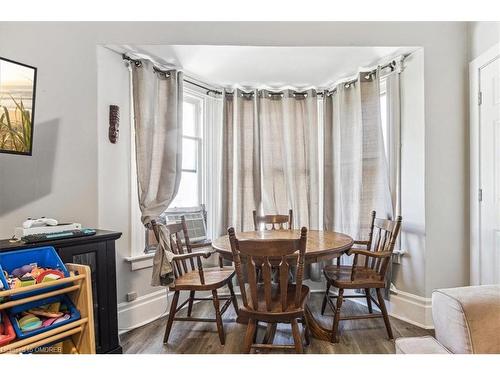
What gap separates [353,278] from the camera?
2.00m

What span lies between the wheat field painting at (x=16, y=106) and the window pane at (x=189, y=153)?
1345 mm

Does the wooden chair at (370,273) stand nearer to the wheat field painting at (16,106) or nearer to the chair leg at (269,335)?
the chair leg at (269,335)

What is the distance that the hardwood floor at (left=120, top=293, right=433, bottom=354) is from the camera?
1.88 m

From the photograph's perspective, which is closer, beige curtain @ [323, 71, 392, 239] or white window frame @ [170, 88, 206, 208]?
beige curtain @ [323, 71, 392, 239]

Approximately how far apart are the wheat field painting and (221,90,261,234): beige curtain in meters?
1.65

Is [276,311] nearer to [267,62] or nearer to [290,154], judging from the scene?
[290,154]

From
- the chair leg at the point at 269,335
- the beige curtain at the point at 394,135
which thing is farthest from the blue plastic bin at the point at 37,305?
the beige curtain at the point at 394,135

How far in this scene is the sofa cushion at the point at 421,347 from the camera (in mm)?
976

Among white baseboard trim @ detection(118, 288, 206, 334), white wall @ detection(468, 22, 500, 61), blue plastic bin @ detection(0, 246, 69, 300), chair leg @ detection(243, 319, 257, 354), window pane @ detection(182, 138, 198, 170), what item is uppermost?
white wall @ detection(468, 22, 500, 61)

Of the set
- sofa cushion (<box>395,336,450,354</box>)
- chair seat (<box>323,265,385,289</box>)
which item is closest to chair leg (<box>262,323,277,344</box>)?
chair seat (<box>323,265,385,289</box>)

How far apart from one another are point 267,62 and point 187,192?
146cm

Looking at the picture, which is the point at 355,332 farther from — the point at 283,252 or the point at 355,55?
the point at 355,55

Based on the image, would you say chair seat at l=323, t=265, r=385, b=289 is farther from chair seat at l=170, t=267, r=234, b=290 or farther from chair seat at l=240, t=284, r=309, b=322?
chair seat at l=170, t=267, r=234, b=290

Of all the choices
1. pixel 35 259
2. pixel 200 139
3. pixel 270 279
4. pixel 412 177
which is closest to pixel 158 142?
pixel 200 139
